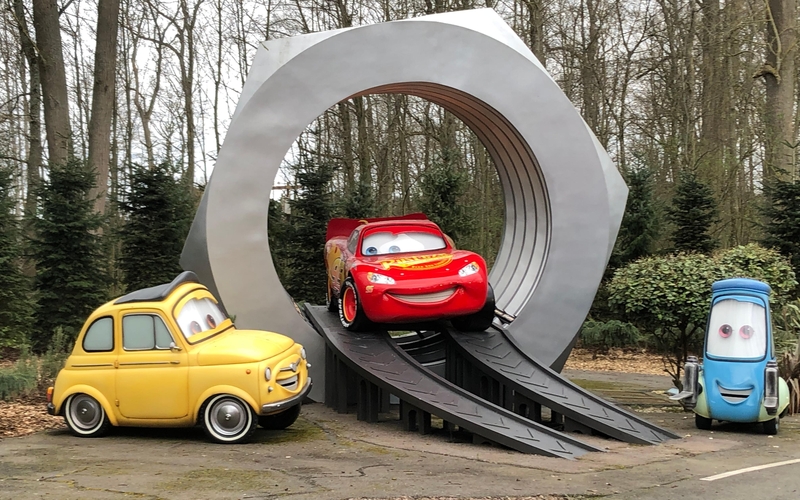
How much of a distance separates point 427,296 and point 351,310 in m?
1.04

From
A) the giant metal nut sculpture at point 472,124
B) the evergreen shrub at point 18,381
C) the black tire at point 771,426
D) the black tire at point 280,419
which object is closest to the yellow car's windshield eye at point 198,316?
the black tire at point 280,419

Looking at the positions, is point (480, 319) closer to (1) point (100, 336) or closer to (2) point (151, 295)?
(2) point (151, 295)

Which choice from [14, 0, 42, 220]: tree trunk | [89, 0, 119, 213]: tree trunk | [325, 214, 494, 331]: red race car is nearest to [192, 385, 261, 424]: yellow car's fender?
[325, 214, 494, 331]: red race car

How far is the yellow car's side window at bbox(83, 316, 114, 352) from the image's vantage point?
7863 mm

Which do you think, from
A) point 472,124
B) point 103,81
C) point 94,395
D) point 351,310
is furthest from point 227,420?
point 103,81

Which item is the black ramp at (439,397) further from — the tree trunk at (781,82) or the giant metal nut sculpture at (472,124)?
the tree trunk at (781,82)

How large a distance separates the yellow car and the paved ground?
0.26m

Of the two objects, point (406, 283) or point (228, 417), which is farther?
point (406, 283)

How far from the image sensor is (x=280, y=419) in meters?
8.28

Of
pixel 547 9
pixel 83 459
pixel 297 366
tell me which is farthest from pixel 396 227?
pixel 547 9

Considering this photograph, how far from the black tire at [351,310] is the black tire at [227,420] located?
7.46ft

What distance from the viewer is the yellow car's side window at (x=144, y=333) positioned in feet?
25.3

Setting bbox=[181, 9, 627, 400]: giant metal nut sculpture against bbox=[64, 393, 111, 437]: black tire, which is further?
bbox=[181, 9, 627, 400]: giant metal nut sculpture

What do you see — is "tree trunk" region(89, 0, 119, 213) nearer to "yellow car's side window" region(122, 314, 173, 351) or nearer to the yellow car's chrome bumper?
"yellow car's side window" region(122, 314, 173, 351)
